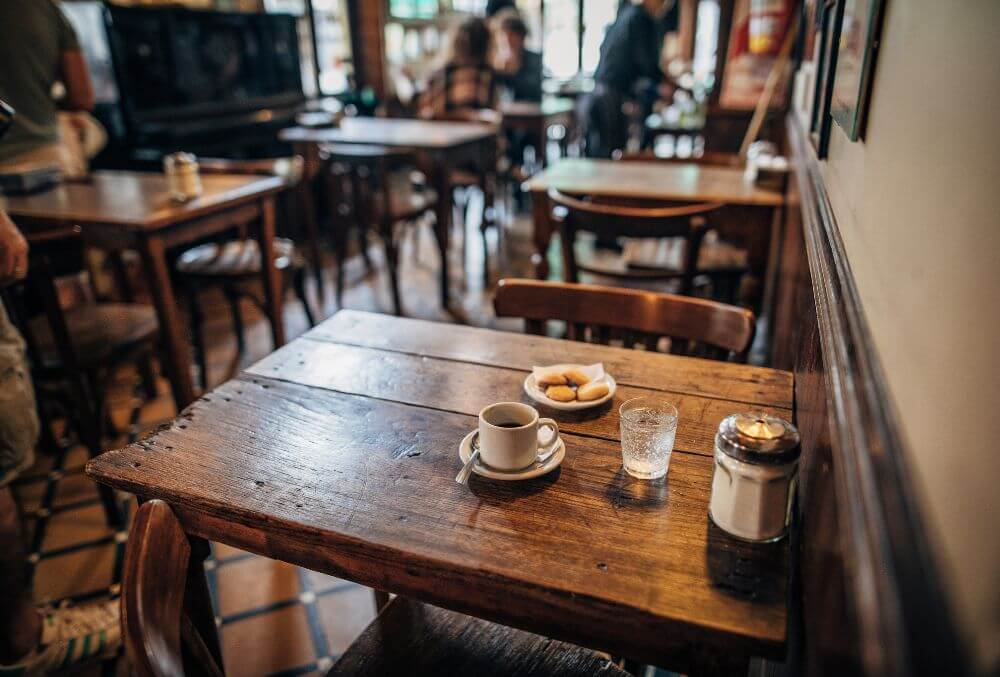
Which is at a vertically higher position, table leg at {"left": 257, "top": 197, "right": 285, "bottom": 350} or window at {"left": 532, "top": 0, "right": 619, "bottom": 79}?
window at {"left": 532, "top": 0, "right": 619, "bottom": 79}

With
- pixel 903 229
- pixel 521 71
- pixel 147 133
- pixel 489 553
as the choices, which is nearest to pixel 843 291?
pixel 903 229

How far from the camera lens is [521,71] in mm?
6355

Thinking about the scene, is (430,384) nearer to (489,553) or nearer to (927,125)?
(489,553)

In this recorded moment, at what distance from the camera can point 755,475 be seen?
76 cm

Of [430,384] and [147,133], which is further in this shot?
[147,133]

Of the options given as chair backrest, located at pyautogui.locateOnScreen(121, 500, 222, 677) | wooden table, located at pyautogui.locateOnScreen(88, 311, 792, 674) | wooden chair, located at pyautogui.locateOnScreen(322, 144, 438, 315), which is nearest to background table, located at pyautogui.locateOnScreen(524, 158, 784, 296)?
wooden chair, located at pyautogui.locateOnScreen(322, 144, 438, 315)

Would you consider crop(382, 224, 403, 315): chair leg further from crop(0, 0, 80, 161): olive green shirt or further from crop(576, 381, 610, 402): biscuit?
crop(576, 381, 610, 402): biscuit

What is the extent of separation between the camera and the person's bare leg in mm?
1513

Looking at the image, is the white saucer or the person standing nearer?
the white saucer

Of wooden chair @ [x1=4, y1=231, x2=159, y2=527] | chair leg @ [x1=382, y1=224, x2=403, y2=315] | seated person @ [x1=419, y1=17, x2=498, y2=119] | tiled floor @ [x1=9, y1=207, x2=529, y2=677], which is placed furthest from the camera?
seated person @ [x1=419, y1=17, x2=498, y2=119]

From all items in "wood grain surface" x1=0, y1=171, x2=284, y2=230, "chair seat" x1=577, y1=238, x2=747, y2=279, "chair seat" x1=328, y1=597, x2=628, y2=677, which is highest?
"wood grain surface" x1=0, y1=171, x2=284, y2=230

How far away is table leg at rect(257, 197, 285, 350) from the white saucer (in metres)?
2.09

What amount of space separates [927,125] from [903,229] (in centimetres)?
10

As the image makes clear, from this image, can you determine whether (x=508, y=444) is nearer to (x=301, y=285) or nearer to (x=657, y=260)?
(x=657, y=260)
